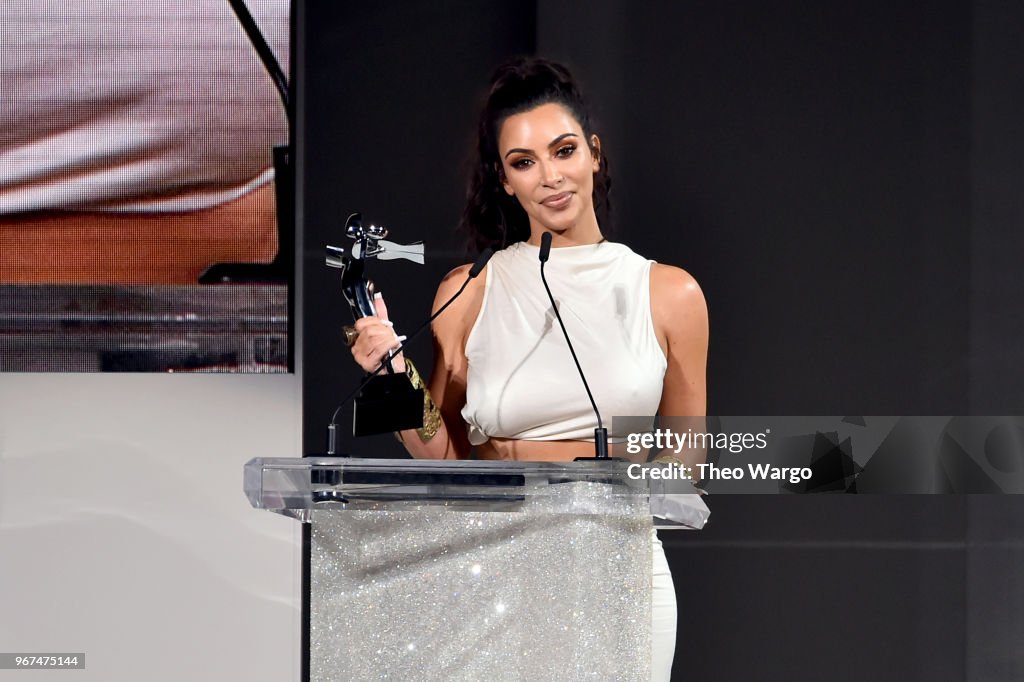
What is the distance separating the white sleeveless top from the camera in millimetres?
2217

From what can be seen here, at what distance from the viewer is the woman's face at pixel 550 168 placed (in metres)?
2.41

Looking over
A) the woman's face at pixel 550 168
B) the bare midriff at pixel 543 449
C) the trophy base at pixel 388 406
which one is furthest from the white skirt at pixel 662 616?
the woman's face at pixel 550 168

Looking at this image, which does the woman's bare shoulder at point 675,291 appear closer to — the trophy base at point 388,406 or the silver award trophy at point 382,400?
the silver award trophy at point 382,400

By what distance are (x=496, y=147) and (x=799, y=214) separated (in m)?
0.77

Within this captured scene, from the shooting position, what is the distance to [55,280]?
2717mm

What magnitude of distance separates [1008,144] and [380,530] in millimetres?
2094

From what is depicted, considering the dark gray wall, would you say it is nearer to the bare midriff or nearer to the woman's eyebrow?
the woman's eyebrow

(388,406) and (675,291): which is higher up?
(675,291)

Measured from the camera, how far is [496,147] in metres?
2.51

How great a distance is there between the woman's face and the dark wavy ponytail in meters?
0.03

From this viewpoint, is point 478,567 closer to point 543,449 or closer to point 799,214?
point 543,449

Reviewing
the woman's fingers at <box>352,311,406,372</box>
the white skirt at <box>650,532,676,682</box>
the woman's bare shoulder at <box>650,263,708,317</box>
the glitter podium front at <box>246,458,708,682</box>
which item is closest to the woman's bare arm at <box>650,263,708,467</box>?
the woman's bare shoulder at <box>650,263,708,317</box>

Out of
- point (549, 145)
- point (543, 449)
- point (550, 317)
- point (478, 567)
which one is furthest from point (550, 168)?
point (478, 567)

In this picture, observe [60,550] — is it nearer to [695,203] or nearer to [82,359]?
[82,359]
